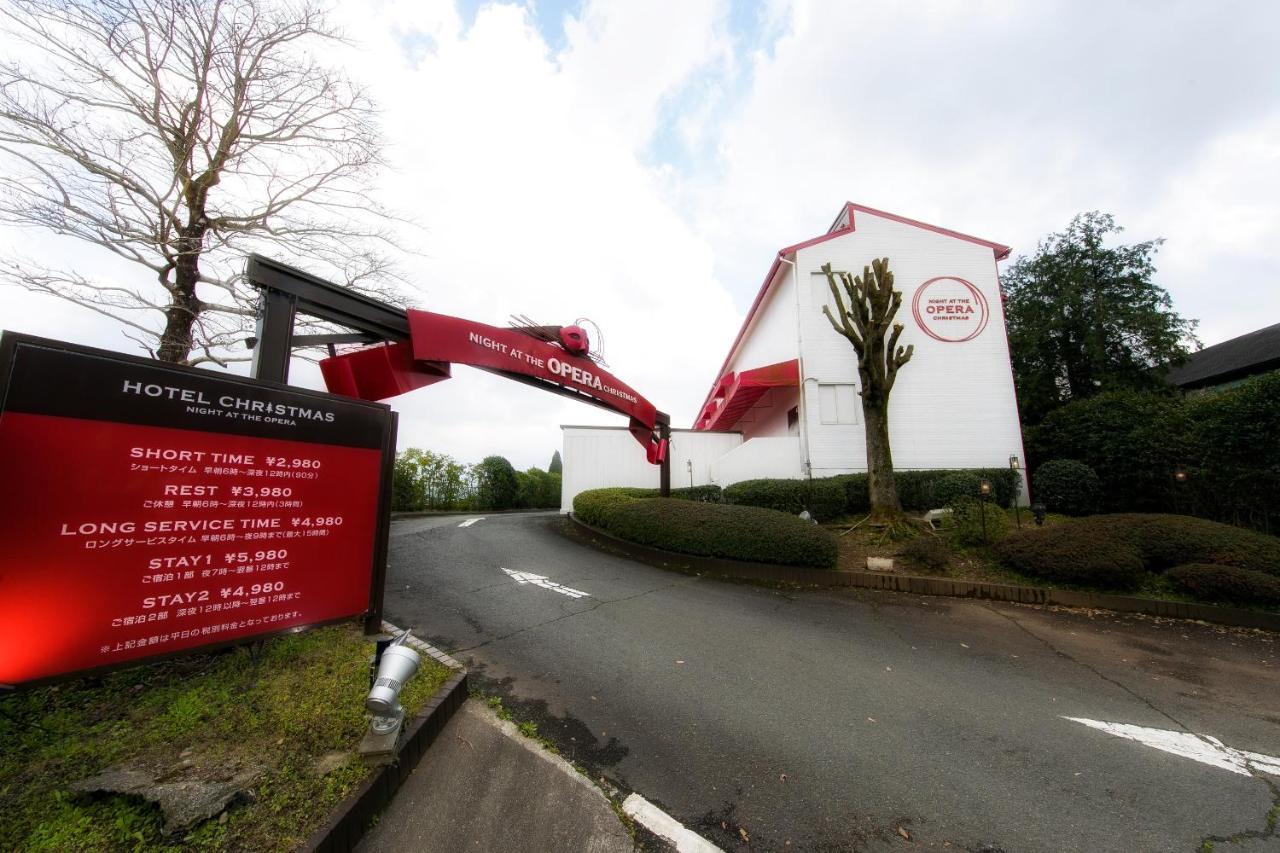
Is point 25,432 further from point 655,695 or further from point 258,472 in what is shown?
point 655,695

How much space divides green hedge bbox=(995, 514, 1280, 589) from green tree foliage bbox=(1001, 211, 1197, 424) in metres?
13.4

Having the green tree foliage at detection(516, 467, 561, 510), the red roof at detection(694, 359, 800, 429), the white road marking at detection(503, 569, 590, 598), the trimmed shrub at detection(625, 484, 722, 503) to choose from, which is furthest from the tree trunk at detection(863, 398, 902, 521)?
the green tree foliage at detection(516, 467, 561, 510)

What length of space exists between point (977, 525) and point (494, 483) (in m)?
15.6

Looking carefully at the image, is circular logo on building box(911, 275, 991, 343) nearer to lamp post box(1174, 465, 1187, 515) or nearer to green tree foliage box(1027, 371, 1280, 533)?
green tree foliage box(1027, 371, 1280, 533)

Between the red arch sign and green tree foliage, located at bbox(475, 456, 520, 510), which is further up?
the red arch sign

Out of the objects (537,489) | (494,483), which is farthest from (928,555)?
(537,489)

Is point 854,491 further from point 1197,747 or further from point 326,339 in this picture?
point 326,339

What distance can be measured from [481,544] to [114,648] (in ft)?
24.9

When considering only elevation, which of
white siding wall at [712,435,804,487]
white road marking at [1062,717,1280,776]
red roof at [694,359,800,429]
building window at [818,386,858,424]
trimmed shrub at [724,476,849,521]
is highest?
red roof at [694,359,800,429]

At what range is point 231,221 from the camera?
25.6ft

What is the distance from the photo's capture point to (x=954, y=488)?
1168 centimetres

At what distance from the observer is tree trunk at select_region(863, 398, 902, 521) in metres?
9.72

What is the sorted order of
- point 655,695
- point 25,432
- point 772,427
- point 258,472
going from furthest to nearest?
point 772,427 < point 655,695 < point 258,472 < point 25,432

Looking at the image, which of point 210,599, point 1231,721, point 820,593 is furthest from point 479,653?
point 1231,721
